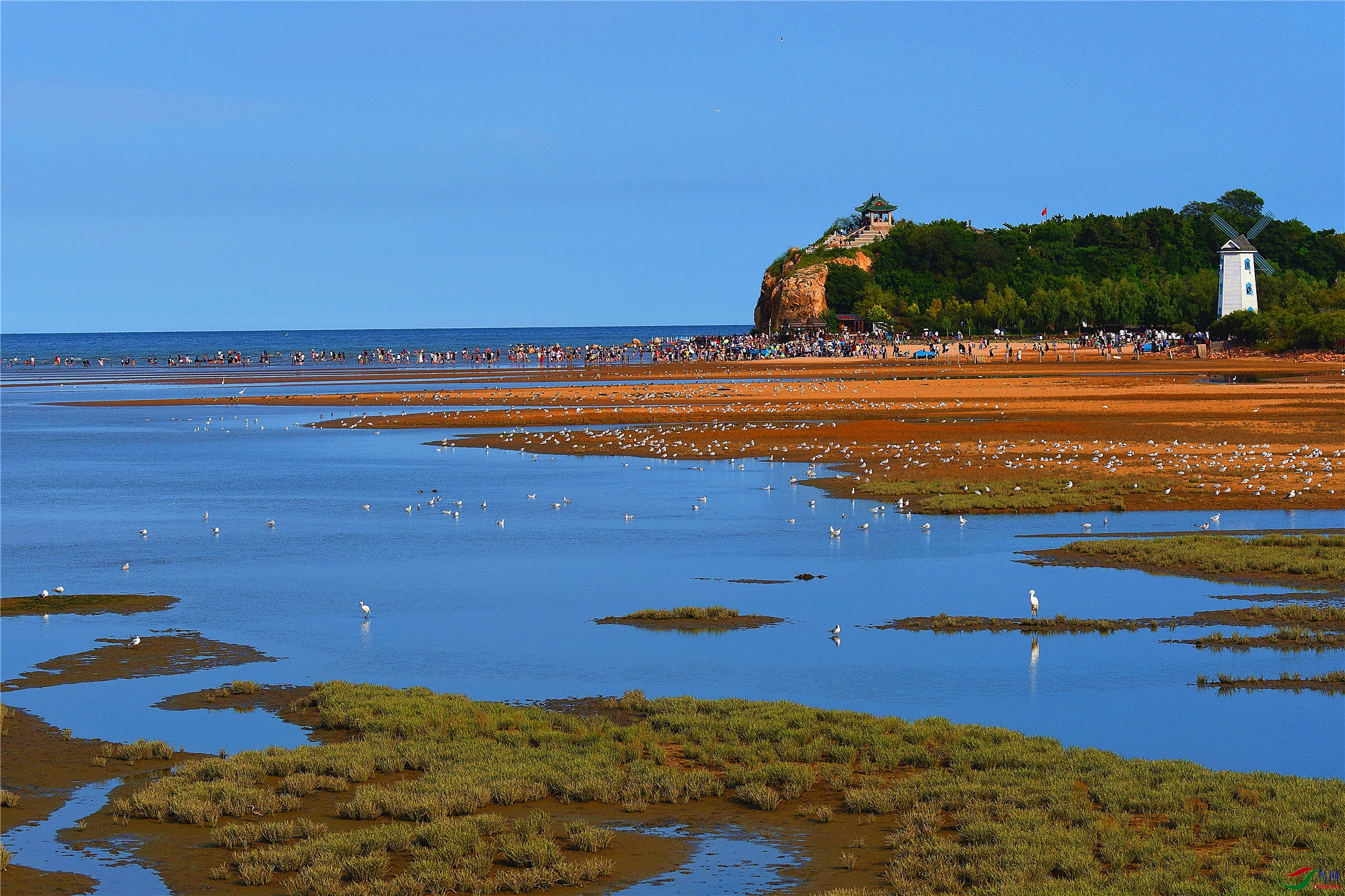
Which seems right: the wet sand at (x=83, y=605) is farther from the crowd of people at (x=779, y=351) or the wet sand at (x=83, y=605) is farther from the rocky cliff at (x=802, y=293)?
the rocky cliff at (x=802, y=293)

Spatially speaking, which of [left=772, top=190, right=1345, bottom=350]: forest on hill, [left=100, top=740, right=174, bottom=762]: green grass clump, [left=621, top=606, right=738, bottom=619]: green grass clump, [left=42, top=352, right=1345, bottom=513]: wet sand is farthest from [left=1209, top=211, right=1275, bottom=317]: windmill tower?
[left=100, top=740, right=174, bottom=762]: green grass clump

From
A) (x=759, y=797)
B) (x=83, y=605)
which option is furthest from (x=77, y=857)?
(x=83, y=605)

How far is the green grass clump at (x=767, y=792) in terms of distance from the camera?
12.1 m

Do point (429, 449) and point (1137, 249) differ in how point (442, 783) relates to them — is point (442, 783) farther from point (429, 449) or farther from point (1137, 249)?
point (1137, 249)

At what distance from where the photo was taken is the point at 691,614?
75.2 ft

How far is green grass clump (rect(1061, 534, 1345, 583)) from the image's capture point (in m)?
25.1

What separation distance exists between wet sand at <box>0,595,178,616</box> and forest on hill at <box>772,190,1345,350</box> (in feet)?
345

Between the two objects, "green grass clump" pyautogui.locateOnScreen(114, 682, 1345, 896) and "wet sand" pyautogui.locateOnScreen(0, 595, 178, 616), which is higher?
"wet sand" pyautogui.locateOnScreen(0, 595, 178, 616)

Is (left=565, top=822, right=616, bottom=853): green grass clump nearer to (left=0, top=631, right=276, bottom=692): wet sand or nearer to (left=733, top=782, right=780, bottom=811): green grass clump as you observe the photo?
(left=733, top=782, right=780, bottom=811): green grass clump

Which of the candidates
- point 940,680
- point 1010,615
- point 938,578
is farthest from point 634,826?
point 938,578

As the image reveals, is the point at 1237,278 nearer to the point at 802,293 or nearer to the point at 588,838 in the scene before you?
the point at 802,293

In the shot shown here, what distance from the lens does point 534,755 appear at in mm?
15594

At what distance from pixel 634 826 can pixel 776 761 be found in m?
2.23

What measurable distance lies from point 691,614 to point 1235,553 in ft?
36.4
